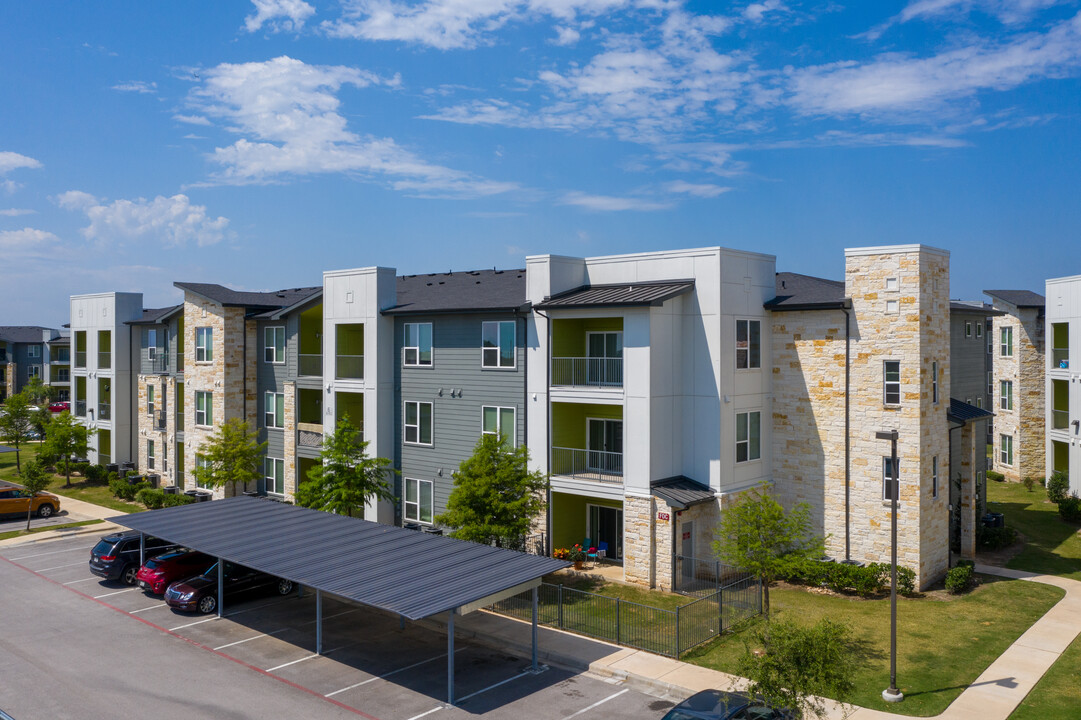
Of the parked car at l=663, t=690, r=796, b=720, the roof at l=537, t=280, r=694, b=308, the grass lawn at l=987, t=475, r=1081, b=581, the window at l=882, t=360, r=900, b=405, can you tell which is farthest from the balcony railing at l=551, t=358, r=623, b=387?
the grass lawn at l=987, t=475, r=1081, b=581

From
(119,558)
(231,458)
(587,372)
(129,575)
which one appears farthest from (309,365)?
(587,372)

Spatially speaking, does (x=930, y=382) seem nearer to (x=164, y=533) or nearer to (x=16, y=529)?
(x=164, y=533)

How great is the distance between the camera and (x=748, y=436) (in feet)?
91.7

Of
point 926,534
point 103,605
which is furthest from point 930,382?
point 103,605

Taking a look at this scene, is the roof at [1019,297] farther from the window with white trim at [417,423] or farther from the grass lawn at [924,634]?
the window with white trim at [417,423]

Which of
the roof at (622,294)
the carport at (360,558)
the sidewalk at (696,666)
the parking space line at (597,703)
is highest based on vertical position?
the roof at (622,294)

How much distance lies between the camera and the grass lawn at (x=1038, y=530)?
28344 millimetres

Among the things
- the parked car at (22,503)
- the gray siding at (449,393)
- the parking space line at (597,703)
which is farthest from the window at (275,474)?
the parking space line at (597,703)

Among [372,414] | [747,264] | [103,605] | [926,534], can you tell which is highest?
[747,264]

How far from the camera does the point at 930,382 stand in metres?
26.1

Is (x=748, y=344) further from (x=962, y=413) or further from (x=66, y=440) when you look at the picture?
(x=66, y=440)

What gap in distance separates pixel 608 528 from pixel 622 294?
8.94m

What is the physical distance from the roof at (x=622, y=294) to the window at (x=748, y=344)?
2440 millimetres

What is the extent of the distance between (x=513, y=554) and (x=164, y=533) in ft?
37.9
